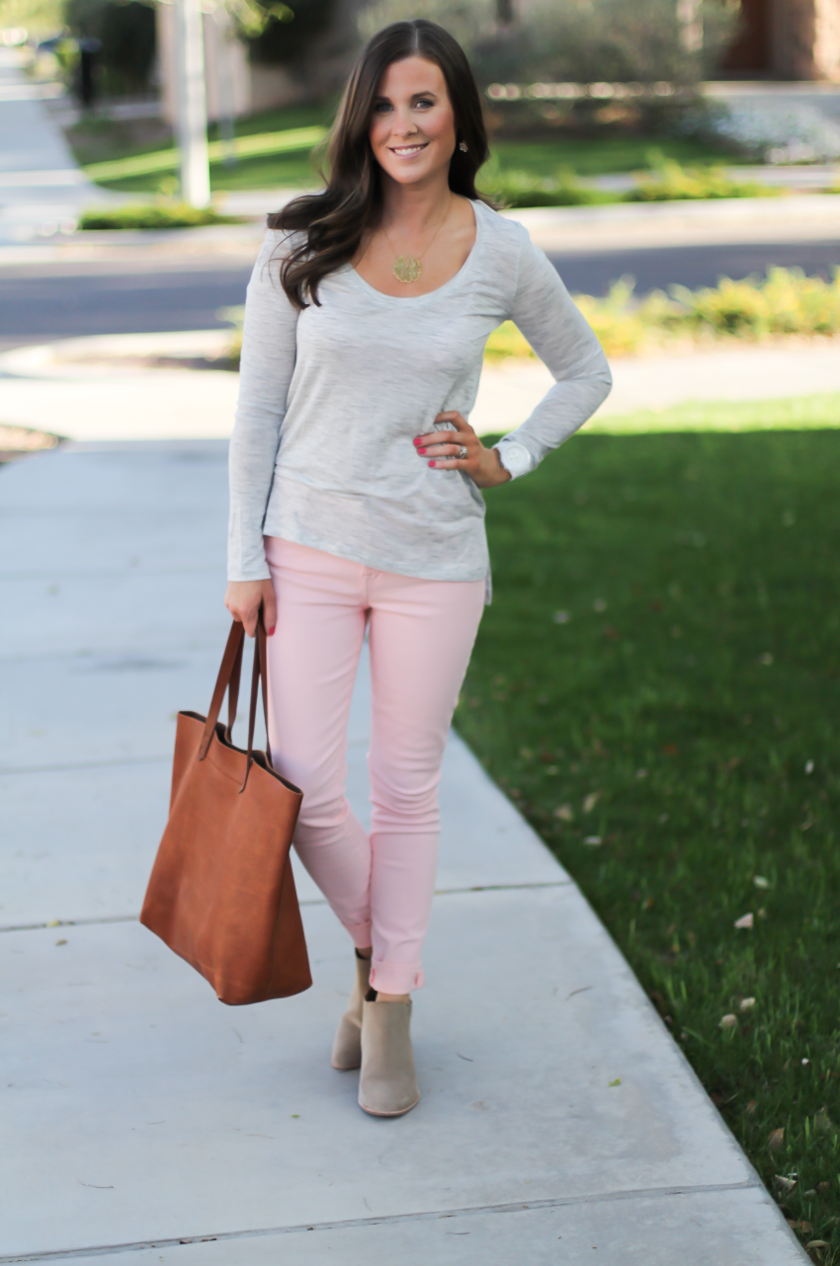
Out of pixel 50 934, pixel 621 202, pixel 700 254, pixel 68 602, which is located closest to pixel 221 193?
pixel 621 202

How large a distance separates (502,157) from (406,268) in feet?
88.6

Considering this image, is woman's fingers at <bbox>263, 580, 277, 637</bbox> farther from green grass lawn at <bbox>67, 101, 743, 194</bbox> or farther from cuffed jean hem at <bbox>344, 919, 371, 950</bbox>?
green grass lawn at <bbox>67, 101, 743, 194</bbox>

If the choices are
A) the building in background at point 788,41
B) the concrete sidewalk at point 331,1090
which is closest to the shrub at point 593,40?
the building in background at point 788,41

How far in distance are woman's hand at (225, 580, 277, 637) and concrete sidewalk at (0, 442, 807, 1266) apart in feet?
3.18

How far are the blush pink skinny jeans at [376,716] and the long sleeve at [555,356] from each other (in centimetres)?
33

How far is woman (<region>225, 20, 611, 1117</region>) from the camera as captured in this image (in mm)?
2354

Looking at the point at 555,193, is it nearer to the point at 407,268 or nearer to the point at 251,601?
the point at 407,268

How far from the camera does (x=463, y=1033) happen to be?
9.70 feet

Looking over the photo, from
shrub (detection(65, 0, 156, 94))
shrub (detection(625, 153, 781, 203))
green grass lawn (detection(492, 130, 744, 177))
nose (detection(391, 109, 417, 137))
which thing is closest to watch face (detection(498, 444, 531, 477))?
nose (detection(391, 109, 417, 137))

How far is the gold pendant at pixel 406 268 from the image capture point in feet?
7.79

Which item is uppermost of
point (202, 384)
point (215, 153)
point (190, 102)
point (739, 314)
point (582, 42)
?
point (582, 42)

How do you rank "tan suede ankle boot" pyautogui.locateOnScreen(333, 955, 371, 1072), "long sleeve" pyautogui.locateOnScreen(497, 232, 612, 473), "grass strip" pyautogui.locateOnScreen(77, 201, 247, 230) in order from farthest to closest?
"grass strip" pyautogui.locateOnScreen(77, 201, 247, 230) → "tan suede ankle boot" pyautogui.locateOnScreen(333, 955, 371, 1072) → "long sleeve" pyautogui.locateOnScreen(497, 232, 612, 473)

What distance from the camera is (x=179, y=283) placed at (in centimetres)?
1694

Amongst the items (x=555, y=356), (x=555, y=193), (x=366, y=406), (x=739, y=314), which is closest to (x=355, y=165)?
(x=366, y=406)
